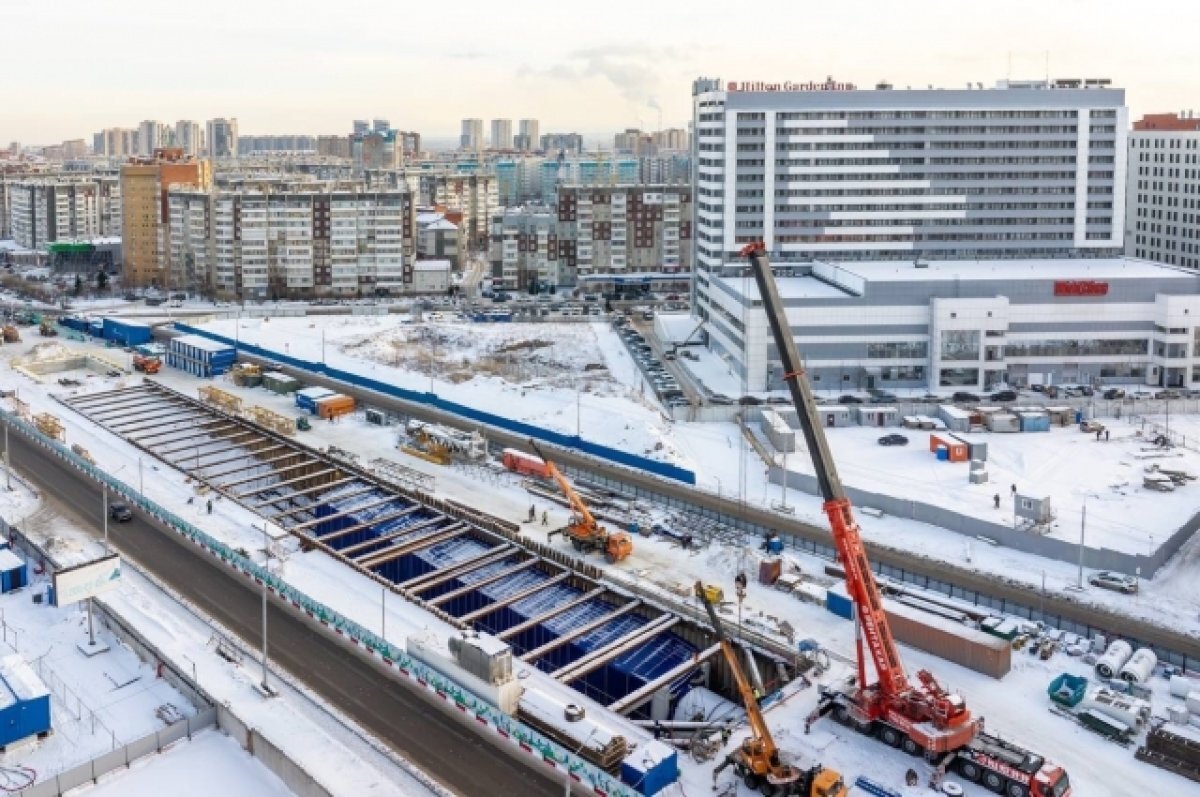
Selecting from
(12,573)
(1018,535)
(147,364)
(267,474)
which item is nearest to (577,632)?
(12,573)

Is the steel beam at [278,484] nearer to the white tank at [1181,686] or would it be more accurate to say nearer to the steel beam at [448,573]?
the steel beam at [448,573]

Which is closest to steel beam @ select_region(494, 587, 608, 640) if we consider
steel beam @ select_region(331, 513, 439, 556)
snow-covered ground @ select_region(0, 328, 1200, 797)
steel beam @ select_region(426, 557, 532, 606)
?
snow-covered ground @ select_region(0, 328, 1200, 797)

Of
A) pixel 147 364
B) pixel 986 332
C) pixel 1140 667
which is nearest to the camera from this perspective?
pixel 1140 667

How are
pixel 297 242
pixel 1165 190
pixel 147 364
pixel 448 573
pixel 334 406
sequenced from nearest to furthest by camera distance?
1. pixel 448 573
2. pixel 334 406
3. pixel 147 364
4. pixel 1165 190
5. pixel 297 242

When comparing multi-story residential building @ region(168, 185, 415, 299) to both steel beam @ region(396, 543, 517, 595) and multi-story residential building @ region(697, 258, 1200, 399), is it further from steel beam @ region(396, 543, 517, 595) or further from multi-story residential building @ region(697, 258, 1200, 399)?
steel beam @ region(396, 543, 517, 595)

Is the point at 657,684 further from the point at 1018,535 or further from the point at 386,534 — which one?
the point at 1018,535

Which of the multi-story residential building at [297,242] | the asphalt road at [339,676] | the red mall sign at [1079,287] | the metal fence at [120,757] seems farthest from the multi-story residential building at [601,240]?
the metal fence at [120,757]

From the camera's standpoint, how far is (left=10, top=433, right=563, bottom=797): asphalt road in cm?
2736

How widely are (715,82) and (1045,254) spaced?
2703 cm

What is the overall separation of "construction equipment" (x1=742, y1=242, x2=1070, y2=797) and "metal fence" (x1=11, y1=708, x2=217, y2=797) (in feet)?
49.9

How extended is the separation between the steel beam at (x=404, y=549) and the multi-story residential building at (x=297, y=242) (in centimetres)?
7633

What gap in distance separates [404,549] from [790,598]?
1430 cm

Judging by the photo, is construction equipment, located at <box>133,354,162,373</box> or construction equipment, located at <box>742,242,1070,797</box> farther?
construction equipment, located at <box>133,354,162,373</box>

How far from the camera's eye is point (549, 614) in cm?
3719
